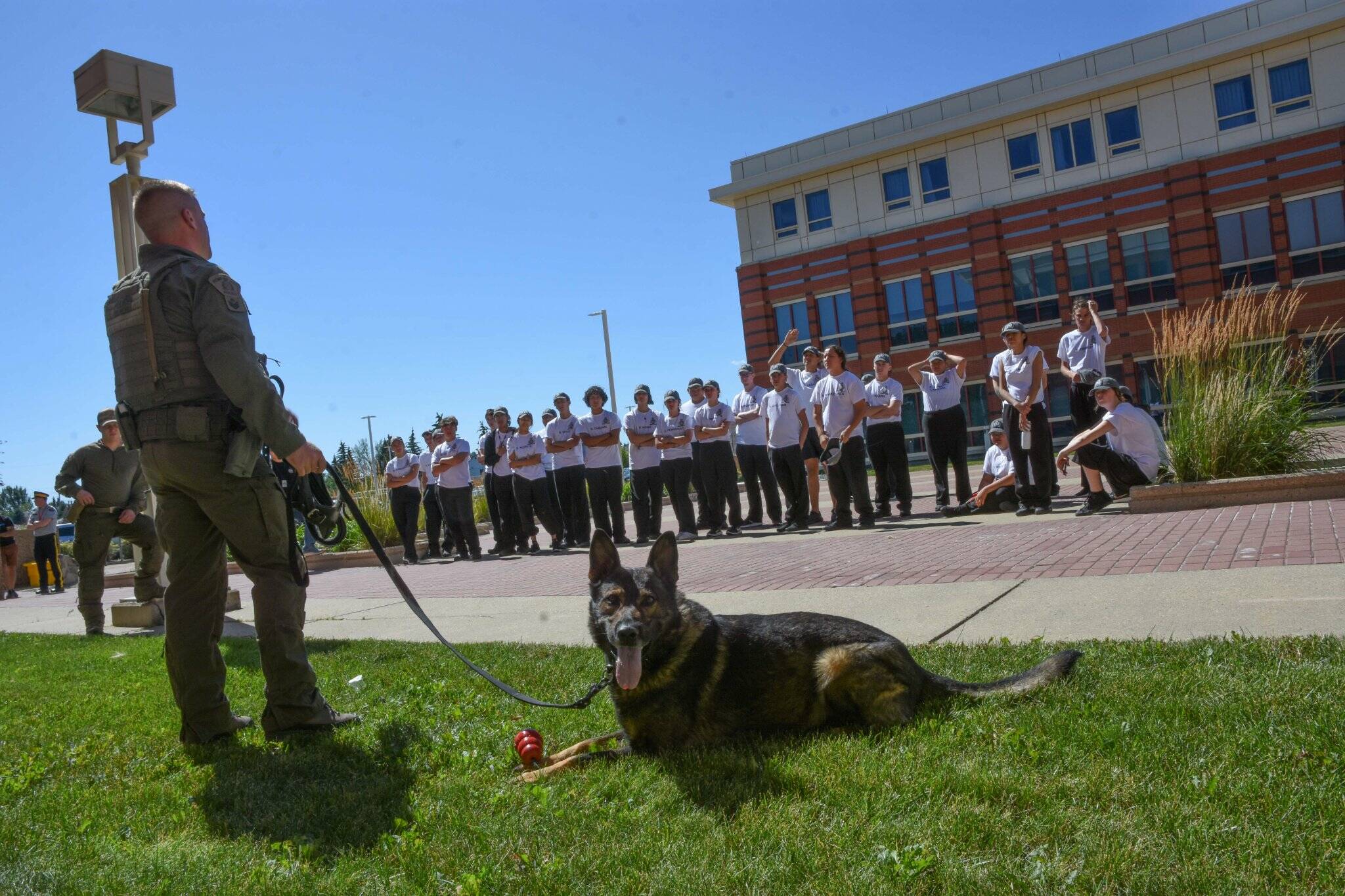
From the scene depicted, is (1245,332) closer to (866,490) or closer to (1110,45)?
(866,490)

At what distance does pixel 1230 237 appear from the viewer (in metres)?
30.8

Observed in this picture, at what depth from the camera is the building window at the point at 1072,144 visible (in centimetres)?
3278

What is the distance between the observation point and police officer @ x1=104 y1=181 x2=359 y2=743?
424 cm

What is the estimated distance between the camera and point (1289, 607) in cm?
502

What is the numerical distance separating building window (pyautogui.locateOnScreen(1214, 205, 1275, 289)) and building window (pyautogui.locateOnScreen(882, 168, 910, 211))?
10266mm


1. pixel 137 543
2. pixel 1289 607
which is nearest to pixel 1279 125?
pixel 1289 607

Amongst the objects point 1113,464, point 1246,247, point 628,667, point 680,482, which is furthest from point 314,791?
point 1246,247

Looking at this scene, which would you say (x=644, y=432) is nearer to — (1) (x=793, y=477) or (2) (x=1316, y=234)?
(1) (x=793, y=477)

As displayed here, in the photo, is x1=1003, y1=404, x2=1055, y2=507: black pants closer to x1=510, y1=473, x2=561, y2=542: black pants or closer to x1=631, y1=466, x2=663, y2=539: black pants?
x1=631, y1=466, x2=663, y2=539: black pants

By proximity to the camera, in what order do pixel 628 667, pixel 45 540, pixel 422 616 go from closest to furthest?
pixel 628 667 → pixel 422 616 → pixel 45 540

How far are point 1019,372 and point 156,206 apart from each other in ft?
31.6

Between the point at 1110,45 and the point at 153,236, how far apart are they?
3468 centimetres

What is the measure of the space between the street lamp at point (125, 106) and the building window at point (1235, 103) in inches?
1231

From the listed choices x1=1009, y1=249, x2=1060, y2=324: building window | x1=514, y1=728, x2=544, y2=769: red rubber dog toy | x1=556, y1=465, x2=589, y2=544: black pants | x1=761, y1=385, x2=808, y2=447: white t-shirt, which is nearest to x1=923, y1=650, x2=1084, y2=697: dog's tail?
x1=514, y1=728, x2=544, y2=769: red rubber dog toy
